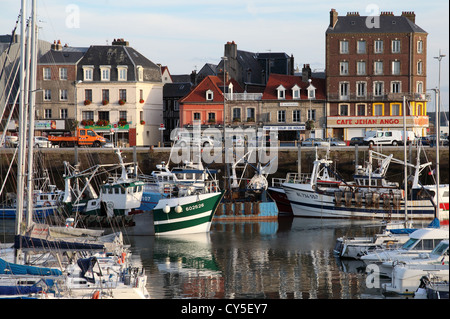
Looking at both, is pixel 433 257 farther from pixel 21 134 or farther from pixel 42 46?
pixel 42 46

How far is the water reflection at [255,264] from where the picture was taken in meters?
25.8

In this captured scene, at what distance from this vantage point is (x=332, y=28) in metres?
65.8

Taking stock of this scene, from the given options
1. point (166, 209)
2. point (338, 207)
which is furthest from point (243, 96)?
point (166, 209)

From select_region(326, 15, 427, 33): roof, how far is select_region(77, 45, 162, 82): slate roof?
1750cm

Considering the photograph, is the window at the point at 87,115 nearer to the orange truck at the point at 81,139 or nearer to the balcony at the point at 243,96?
the orange truck at the point at 81,139

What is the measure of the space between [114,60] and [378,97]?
946 inches

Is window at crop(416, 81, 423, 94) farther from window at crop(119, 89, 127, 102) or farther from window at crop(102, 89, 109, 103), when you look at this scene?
window at crop(102, 89, 109, 103)

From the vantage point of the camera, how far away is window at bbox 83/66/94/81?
67812 mm

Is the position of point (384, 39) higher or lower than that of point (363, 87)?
higher

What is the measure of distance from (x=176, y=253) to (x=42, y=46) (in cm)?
4724

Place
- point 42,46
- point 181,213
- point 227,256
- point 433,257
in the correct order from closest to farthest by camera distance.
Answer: point 433,257 → point 227,256 → point 181,213 → point 42,46

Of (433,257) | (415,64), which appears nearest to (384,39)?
(415,64)

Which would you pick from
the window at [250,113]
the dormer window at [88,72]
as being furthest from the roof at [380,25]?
the dormer window at [88,72]

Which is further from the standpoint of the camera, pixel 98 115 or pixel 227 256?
pixel 98 115
